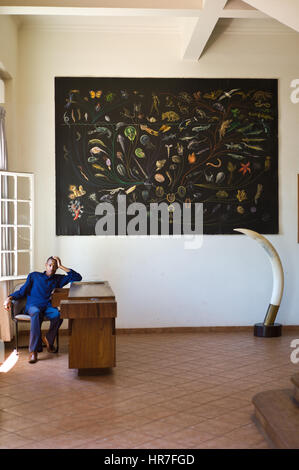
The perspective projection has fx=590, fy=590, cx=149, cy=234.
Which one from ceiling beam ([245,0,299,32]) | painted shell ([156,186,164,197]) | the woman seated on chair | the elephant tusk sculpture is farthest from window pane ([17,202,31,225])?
ceiling beam ([245,0,299,32])

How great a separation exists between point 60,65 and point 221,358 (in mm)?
A: 4572

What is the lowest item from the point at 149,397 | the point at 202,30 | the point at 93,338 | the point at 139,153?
the point at 149,397

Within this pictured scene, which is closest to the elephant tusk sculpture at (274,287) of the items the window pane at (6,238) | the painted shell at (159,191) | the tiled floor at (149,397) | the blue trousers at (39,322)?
the tiled floor at (149,397)

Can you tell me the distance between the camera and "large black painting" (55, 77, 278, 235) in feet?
27.1

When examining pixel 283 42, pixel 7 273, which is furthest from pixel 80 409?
pixel 283 42

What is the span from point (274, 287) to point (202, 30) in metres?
3.47

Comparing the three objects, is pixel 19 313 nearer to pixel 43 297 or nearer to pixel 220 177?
pixel 43 297

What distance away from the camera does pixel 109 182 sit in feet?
27.1

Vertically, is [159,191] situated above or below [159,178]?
below

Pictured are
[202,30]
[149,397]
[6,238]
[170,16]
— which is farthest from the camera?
[6,238]

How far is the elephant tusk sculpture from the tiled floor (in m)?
0.48

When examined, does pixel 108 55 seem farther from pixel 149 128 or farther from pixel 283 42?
Answer: pixel 283 42

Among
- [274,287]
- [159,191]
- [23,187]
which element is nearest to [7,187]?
[23,187]

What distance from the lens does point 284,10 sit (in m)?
5.62
